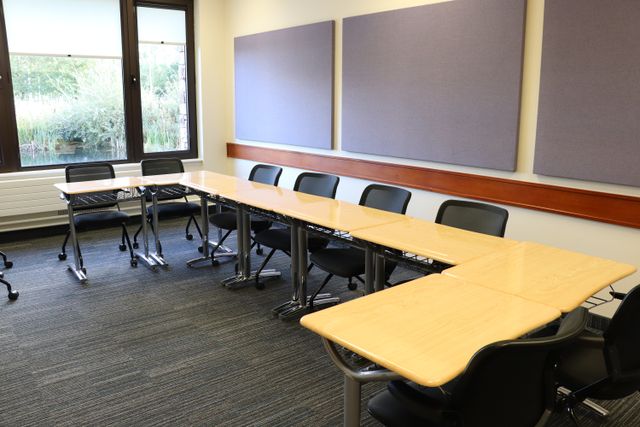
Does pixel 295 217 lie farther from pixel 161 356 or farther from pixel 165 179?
pixel 165 179

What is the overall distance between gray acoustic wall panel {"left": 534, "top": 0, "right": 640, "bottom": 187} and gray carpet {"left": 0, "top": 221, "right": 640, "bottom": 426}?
1.50m

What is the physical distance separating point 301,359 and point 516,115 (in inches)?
91.4

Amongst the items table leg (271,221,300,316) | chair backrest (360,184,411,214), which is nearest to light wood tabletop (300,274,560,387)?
chair backrest (360,184,411,214)

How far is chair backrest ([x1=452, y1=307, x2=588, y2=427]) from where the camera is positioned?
1512 millimetres

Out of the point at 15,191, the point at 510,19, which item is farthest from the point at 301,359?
the point at 15,191

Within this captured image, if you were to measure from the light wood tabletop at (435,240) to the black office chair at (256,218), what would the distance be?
181 centimetres

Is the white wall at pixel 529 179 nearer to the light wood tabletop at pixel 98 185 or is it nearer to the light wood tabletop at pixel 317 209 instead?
the light wood tabletop at pixel 317 209

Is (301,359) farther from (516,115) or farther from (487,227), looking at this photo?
(516,115)

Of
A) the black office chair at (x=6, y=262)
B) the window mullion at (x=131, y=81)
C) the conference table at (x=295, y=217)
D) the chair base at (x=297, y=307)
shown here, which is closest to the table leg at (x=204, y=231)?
the conference table at (x=295, y=217)

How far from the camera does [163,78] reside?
6.80 meters

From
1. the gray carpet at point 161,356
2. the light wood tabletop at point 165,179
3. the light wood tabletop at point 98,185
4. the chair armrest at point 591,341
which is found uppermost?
the light wood tabletop at point 165,179

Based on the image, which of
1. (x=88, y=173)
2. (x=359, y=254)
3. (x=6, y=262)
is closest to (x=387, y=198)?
(x=359, y=254)

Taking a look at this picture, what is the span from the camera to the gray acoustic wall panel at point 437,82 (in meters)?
3.96

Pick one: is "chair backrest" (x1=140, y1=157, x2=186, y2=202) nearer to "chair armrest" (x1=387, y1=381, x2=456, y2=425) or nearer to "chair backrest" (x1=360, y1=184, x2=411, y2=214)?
"chair backrest" (x1=360, y1=184, x2=411, y2=214)
